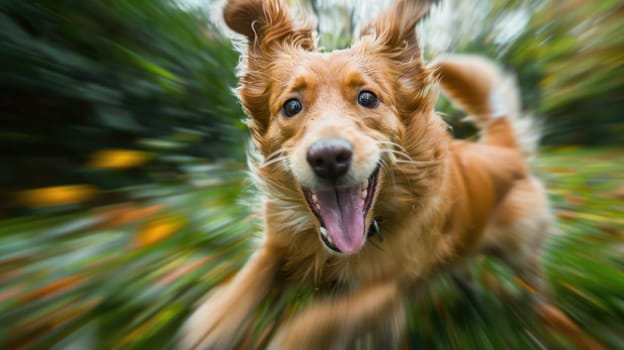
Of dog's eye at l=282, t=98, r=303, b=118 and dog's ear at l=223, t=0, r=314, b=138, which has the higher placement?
dog's ear at l=223, t=0, r=314, b=138

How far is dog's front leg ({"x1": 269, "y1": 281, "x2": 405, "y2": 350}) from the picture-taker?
68.9 inches

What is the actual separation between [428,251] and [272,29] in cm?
144

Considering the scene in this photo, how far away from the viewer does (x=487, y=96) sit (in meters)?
2.87

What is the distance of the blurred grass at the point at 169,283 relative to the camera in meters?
1.71

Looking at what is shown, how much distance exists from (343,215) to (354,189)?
123 mm

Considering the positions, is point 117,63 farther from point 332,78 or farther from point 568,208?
point 568,208

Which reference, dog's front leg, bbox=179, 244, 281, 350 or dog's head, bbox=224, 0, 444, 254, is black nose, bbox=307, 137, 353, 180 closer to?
dog's head, bbox=224, 0, 444, 254

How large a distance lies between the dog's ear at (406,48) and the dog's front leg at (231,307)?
42.3 inches

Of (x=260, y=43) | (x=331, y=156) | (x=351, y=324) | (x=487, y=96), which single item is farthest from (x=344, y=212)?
(x=487, y=96)

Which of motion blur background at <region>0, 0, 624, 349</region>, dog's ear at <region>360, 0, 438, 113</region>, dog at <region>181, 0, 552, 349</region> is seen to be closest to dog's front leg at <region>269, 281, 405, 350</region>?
dog at <region>181, 0, 552, 349</region>

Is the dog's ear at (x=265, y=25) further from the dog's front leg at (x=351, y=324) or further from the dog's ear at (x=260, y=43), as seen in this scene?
the dog's front leg at (x=351, y=324)

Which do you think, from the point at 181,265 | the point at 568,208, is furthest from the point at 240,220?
the point at 568,208

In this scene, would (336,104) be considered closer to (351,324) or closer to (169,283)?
(351,324)

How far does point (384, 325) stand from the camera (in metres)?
1.85
